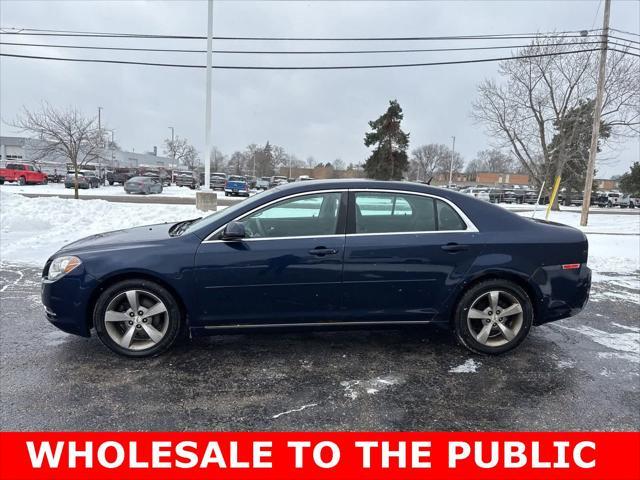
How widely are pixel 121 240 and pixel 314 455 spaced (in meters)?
2.52

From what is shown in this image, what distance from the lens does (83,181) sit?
31.9 meters

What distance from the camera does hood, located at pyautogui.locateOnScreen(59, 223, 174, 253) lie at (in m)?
3.64

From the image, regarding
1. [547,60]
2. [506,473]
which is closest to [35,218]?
[506,473]

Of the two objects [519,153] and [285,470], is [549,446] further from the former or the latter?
[519,153]

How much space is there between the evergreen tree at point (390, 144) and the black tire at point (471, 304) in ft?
139

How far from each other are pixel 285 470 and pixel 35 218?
32.8ft

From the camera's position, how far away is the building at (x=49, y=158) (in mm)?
41906

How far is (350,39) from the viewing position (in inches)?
612

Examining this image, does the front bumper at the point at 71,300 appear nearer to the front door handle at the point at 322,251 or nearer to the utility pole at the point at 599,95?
the front door handle at the point at 322,251

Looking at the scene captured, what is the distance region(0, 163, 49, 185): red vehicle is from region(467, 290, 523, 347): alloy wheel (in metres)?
37.9

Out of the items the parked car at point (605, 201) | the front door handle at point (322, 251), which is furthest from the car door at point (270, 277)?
the parked car at point (605, 201)

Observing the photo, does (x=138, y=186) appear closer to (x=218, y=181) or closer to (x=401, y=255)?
(x=218, y=181)

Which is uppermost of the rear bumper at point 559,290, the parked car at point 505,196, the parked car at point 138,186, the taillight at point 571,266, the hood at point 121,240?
the parked car at point 505,196

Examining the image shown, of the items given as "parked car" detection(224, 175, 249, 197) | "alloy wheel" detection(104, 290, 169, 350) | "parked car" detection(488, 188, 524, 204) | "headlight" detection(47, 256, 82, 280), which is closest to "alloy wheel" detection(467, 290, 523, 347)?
"alloy wheel" detection(104, 290, 169, 350)
